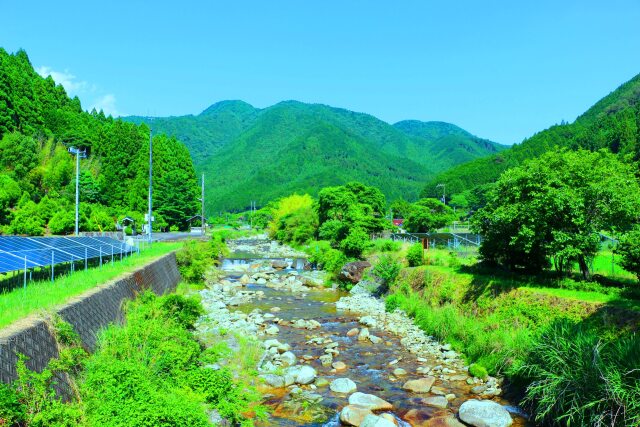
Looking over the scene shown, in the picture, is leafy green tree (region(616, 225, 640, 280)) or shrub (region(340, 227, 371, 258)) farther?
shrub (region(340, 227, 371, 258))

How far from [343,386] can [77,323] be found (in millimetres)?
8545

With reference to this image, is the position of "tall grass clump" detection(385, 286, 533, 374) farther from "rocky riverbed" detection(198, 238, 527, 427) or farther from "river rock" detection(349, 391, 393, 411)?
"river rock" detection(349, 391, 393, 411)

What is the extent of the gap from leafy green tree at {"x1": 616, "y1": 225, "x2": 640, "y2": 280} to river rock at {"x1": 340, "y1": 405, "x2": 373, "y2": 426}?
1056 centimetres

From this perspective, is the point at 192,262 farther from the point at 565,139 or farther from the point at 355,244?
the point at 565,139

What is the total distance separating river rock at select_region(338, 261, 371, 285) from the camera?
120ft

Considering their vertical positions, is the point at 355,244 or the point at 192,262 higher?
the point at 355,244

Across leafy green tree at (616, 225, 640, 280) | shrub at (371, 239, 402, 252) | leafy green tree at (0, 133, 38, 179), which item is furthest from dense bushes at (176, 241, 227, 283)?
leafy green tree at (0, 133, 38, 179)

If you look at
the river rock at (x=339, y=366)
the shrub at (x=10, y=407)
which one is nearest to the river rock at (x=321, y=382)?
the river rock at (x=339, y=366)

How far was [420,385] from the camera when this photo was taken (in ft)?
→ 50.6

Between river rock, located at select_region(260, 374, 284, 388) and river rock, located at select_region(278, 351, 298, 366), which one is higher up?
river rock, located at select_region(260, 374, 284, 388)

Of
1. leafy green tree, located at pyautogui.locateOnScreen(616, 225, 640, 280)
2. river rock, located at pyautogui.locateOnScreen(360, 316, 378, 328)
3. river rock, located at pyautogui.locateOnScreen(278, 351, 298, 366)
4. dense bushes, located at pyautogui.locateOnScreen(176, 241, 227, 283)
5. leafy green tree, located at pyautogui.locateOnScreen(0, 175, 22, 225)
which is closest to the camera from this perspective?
leafy green tree, located at pyautogui.locateOnScreen(616, 225, 640, 280)

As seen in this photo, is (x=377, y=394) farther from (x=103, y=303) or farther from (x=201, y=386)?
(x=103, y=303)

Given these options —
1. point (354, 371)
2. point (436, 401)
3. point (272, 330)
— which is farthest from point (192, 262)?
point (436, 401)

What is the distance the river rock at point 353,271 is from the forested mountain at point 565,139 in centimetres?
8876
